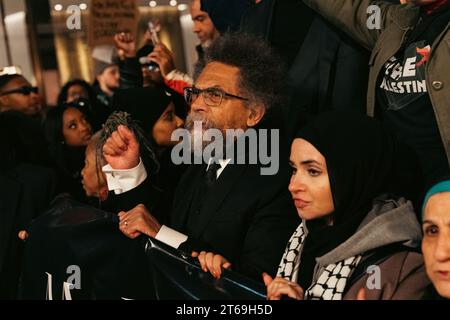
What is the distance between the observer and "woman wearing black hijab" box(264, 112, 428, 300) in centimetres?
304

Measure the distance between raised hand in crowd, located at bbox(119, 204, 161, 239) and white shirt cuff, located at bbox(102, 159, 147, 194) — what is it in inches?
14.7

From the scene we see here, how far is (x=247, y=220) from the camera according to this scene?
12.6 feet

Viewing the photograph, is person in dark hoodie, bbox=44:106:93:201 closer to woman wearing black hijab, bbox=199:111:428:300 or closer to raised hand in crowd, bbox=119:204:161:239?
raised hand in crowd, bbox=119:204:161:239

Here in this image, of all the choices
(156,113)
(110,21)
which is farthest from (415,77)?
(110,21)

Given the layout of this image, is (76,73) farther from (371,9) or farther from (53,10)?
(371,9)

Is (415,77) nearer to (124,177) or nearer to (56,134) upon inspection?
(124,177)

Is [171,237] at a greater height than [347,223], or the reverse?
[347,223]

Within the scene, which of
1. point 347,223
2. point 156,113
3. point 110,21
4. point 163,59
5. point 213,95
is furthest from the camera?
point 110,21

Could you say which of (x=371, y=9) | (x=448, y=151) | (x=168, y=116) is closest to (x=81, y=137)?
(x=168, y=116)

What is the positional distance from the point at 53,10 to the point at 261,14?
5951 mm

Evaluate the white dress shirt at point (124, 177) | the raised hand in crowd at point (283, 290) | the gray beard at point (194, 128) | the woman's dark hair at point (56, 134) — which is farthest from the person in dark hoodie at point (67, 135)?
the raised hand in crowd at point (283, 290)

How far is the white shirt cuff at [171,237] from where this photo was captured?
3838mm

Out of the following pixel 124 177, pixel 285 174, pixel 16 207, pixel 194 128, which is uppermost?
pixel 194 128

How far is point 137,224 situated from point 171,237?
0.17m
